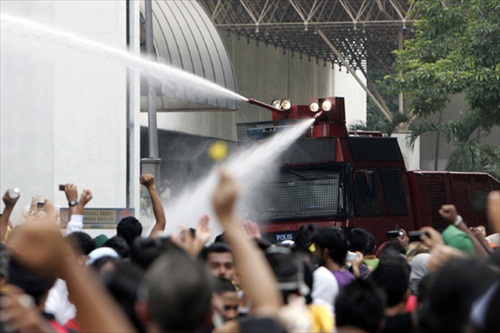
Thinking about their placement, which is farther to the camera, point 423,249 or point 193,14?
point 193,14

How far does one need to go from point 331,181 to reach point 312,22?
29.9 m

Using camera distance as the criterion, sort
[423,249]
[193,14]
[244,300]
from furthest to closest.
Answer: [193,14] → [423,249] → [244,300]

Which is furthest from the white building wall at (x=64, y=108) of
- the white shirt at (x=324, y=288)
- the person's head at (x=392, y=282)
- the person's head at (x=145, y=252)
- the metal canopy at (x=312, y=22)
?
the metal canopy at (x=312, y=22)

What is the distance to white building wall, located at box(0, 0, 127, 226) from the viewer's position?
1800 centimetres

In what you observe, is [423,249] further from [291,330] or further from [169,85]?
[169,85]

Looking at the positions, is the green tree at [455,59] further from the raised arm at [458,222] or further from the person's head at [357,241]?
the raised arm at [458,222]

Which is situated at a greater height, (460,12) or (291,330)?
(460,12)

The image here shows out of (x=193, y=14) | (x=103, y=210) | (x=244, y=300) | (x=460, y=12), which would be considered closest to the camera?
(x=244, y=300)

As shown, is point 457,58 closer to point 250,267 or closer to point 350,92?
point 250,267

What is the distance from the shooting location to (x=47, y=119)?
18250mm

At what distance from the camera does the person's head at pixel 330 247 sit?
816cm

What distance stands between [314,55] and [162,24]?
22.0m

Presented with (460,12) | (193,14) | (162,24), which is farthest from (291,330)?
(193,14)

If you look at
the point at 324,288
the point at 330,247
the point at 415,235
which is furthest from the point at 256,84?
the point at 324,288
